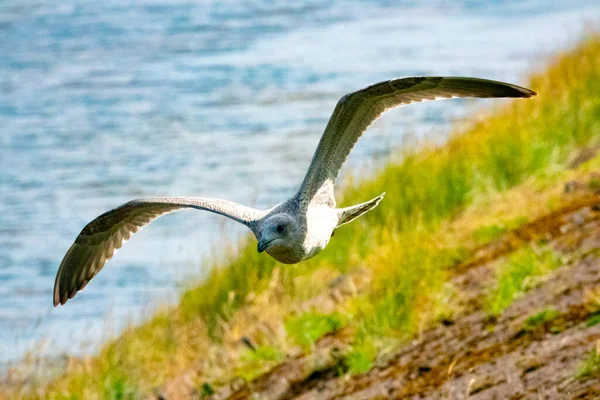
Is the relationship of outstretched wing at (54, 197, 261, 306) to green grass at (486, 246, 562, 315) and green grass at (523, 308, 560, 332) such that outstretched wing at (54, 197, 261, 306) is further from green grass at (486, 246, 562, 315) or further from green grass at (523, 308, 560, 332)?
green grass at (523, 308, 560, 332)

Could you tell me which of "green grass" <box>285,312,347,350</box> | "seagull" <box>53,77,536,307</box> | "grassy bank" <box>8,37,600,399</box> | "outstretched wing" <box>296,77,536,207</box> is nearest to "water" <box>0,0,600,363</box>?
"grassy bank" <box>8,37,600,399</box>

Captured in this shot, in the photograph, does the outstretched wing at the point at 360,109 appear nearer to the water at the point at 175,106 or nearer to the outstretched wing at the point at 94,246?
the outstretched wing at the point at 94,246

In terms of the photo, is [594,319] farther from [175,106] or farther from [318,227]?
[175,106]

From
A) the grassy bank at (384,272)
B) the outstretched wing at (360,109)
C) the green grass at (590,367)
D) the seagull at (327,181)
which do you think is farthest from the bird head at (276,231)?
the grassy bank at (384,272)

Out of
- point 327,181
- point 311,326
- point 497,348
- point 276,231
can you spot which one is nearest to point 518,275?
point 497,348

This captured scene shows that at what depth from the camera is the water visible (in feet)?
46.2

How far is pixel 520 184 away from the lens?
1179cm

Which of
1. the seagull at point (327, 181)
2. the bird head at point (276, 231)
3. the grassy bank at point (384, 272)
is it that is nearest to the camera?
the bird head at point (276, 231)

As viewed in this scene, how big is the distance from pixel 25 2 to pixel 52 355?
2022 cm

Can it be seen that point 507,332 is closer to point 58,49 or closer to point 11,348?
point 11,348

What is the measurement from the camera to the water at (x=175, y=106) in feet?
→ 46.2

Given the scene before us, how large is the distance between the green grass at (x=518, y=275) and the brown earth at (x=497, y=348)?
0.24 feet

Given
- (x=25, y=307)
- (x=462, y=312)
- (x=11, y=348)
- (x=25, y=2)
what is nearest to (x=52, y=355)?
(x=11, y=348)

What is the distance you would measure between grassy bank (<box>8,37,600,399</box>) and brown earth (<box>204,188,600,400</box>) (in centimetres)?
14
